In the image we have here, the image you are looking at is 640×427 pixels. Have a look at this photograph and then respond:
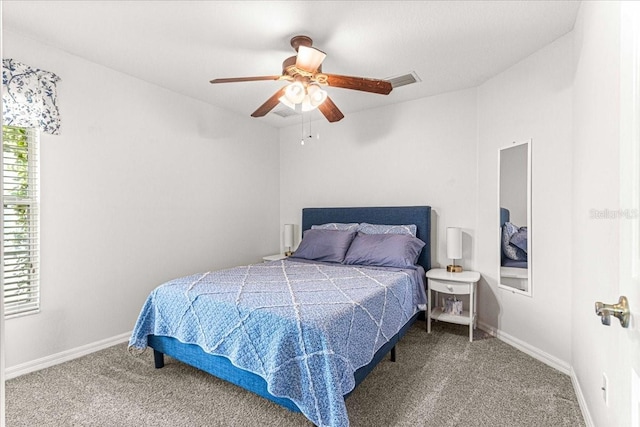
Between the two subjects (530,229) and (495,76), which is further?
(495,76)

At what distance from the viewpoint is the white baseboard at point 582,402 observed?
6.27 feet

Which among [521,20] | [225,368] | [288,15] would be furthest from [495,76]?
[225,368]

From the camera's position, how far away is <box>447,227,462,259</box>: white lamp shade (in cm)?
341

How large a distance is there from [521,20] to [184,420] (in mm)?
3494

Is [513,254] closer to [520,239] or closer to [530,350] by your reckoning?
[520,239]

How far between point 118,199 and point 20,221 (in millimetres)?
740

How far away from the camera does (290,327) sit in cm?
180

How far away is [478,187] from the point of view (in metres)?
3.51

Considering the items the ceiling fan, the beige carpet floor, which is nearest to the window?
the beige carpet floor

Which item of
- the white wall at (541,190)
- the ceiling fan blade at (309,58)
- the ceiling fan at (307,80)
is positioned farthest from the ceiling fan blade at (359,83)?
the white wall at (541,190)

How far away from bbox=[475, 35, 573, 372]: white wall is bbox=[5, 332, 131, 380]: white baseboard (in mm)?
3689

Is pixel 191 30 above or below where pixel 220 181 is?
above

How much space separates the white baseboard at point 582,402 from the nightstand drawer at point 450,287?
3.17 feet

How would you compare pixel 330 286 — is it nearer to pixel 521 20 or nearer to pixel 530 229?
pixel 530 229
